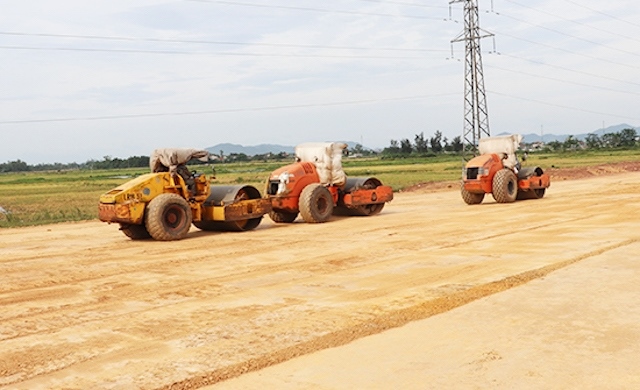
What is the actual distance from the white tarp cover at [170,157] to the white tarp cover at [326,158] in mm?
3301

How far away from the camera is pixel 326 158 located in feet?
57.5

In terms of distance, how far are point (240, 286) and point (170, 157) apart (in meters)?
6.38

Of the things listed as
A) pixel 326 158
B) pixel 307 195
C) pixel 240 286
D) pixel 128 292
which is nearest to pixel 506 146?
pixel 326 158

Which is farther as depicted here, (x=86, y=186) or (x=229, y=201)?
(x=86, y=186)

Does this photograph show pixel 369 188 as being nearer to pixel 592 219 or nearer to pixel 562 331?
pixel 592 219

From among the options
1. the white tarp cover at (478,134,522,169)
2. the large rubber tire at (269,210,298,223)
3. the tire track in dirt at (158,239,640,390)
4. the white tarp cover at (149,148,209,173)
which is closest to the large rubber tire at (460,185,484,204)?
the white tarp cover at (478,134,522,169)

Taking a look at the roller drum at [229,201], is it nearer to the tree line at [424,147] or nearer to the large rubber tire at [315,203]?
the large rubber tire at [315,203]

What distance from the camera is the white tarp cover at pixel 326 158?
17.5m

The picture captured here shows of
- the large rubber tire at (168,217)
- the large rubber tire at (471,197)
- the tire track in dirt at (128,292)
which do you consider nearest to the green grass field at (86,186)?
the large rubber tire at (168,217)

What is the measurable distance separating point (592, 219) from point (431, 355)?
10674mm

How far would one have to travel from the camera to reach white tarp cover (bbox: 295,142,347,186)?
17547 millimetres

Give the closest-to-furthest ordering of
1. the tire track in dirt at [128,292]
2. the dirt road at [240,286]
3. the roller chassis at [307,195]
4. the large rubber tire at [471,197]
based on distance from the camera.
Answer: the dirt road at [240,286], the tire track in dirt at [128,292], the roller chassis at [307,195], the large rubber tire at [471,197]

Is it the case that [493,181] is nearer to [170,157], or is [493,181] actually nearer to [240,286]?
[170,157]

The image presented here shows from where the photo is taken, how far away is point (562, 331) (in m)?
6.39
